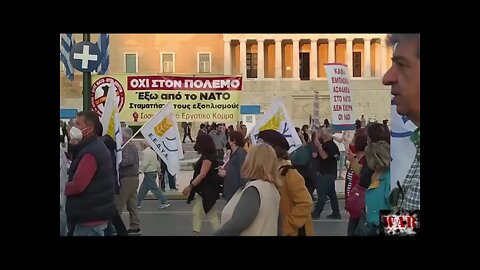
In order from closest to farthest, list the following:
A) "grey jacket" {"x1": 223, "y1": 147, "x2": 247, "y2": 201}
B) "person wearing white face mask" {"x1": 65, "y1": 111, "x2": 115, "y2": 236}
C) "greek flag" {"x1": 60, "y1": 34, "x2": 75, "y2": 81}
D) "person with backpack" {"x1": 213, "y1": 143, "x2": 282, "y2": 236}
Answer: "person with backpack" {"x1": 213, "y1": 143, "x2": 282, "y2": 236}
"person wearing white face mask" {"x1": 65, "y1": 111, "x2": 115, "y2": 236}
"greek flag" {"x1": 60, "y1": 34, "x2": 75, "y2": 81}
"grey jacket" {"x1": 223, "y1": 147, "x2": 247, "y2": 201}

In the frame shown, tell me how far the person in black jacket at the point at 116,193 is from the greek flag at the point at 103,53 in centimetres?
69

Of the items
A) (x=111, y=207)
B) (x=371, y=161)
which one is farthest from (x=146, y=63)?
(x=371, y=161)

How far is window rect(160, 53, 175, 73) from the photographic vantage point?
7.24m

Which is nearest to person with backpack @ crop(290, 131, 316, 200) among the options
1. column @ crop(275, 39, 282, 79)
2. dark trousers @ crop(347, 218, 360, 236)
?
dark trousers @ crop(347, 218, 360, 236)

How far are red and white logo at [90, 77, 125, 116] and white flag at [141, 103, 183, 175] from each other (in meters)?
0.42

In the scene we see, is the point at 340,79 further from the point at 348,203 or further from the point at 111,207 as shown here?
the point at 111,207

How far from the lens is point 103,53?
7.24 meters

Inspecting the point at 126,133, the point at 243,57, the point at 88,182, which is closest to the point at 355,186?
the point at 243,57

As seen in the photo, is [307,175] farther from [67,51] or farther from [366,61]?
[67,51]

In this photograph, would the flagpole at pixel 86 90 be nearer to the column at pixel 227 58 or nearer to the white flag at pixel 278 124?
the column at pixel 227 58

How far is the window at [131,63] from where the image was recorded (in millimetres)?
7227

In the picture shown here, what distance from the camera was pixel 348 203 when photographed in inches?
291

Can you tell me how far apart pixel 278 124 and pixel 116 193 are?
1819mm

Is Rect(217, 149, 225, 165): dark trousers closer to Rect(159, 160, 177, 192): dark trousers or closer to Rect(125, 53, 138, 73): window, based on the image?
Rect(159, 160, 177, 192): dark trousers
